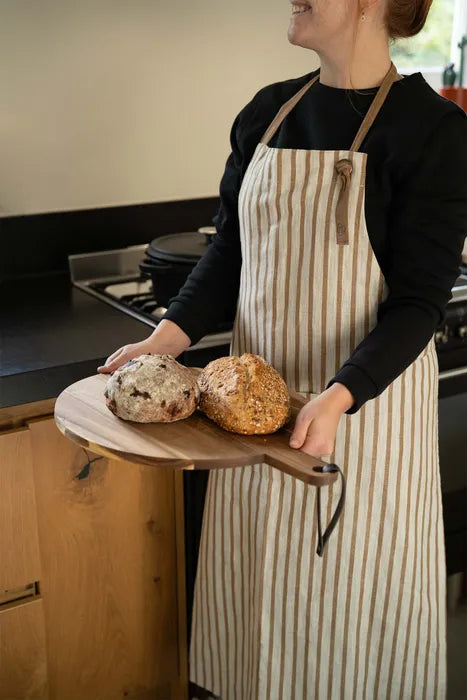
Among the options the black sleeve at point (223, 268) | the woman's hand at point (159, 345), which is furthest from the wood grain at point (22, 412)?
the black sleeve at point (223, 268)

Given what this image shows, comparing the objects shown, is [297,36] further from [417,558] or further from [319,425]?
[417,558]

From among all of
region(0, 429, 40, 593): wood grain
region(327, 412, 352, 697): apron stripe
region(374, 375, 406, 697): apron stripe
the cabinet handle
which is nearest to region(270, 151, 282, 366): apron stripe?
region(327, 412, 352, 697): apron stripe

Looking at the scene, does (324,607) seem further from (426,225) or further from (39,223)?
(39,223)

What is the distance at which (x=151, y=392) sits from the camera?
46.2 inches

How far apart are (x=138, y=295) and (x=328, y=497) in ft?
2.33

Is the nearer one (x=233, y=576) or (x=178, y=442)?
(x=178, y=442)

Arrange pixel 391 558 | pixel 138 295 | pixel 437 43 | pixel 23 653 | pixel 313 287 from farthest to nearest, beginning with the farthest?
pixel 437 43, pixel 138 295, pixel 23 653, pixel 391 558, pixel 313 287

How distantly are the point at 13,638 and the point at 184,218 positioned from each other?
110 cm

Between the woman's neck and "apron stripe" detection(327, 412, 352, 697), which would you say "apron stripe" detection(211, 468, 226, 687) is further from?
the woman's neck

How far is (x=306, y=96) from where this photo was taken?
1396 millimetres

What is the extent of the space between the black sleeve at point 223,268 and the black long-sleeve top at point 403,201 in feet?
0.34

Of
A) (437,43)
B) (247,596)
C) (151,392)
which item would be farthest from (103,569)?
(437,43)

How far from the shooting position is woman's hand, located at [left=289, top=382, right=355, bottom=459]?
3.66 feet

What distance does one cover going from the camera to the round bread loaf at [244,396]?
3.80 feet
